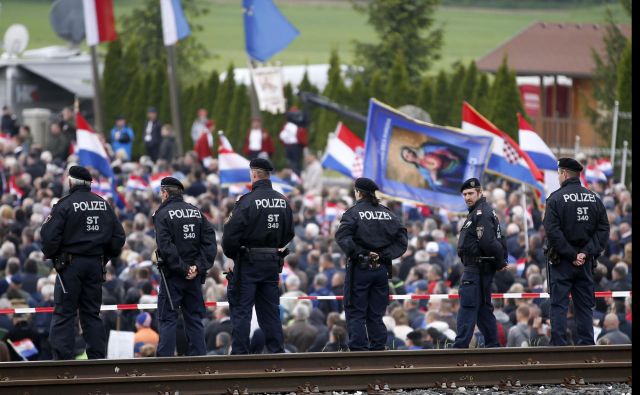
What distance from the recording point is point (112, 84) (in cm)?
4416

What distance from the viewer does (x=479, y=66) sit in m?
50.6

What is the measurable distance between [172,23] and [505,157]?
15.7m

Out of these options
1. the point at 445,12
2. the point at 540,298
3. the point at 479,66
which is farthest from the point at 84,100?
the point at 445,12

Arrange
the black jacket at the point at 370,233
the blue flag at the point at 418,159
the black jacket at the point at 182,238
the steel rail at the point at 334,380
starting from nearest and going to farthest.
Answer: the steel rail at the point at 334,380 → the black jacket at the point at 182,238 → the black jacket at the point at 370,233 → the blue flag at the point at 418,159

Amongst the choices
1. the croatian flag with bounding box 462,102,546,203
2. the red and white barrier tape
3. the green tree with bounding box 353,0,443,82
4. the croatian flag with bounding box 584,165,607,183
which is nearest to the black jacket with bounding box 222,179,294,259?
the red and white barrier tape

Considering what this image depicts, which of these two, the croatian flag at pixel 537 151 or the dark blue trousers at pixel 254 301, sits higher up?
the croatian flag at pixel 537 151

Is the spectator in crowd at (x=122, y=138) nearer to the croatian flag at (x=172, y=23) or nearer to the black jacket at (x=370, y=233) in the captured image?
the croatian flag at (x=172, y=23)

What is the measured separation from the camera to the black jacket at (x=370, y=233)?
1515cm

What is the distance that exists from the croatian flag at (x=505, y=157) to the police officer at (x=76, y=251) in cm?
875

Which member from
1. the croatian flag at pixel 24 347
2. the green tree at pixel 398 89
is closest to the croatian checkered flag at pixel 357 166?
the croatian flag at pixel 24 347

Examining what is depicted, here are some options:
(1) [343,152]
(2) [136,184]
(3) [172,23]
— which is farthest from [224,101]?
(1) [343,152]

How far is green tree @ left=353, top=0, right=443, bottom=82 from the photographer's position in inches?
1880

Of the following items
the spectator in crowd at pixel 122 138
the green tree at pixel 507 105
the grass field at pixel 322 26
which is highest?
the grass field at pixel 322 26

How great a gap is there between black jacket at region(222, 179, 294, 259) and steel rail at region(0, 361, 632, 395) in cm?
196
